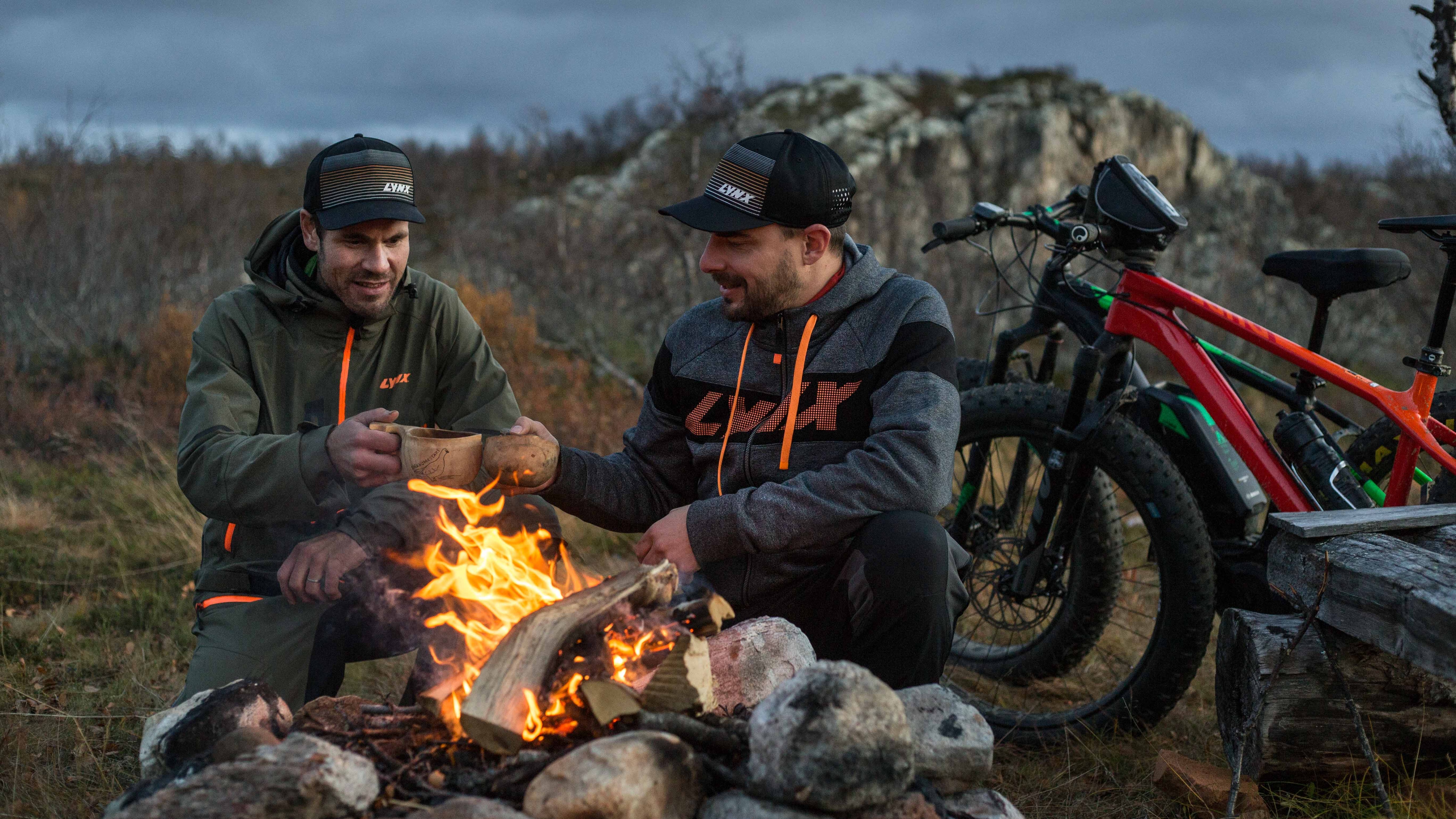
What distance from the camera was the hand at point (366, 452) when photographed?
2344mm

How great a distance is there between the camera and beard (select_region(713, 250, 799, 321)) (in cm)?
269

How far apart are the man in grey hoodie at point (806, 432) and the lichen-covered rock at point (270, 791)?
95 cm

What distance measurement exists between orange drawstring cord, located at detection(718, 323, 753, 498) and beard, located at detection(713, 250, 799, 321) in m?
0.11

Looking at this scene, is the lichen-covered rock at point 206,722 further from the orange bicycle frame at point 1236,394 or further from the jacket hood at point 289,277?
the orange bicycle frame at point 1236,394

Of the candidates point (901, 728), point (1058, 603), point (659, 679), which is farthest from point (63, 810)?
point (1058, 603)

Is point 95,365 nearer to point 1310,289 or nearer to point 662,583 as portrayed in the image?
point 662,583

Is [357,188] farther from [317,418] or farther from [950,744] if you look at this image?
[950,744]

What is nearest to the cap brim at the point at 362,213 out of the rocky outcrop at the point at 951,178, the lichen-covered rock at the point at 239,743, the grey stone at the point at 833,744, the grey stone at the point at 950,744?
the lichen-covered rock at the point at 239,743

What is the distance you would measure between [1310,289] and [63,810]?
152 inches

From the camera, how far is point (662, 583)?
7.05 ft

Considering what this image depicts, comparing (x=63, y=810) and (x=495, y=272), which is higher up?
(x=495, y=272)

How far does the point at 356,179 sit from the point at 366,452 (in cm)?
94

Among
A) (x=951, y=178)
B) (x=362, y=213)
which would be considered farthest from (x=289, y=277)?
(x=951, y=178)

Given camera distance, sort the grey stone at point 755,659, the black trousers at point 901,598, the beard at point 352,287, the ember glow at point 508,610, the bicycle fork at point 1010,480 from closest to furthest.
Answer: the ember glow at point 508,610, the grey stone at point 755,659, the black trousers at point 901,598, the beard at point 352,287, the bicycle fork at point 1010,480
